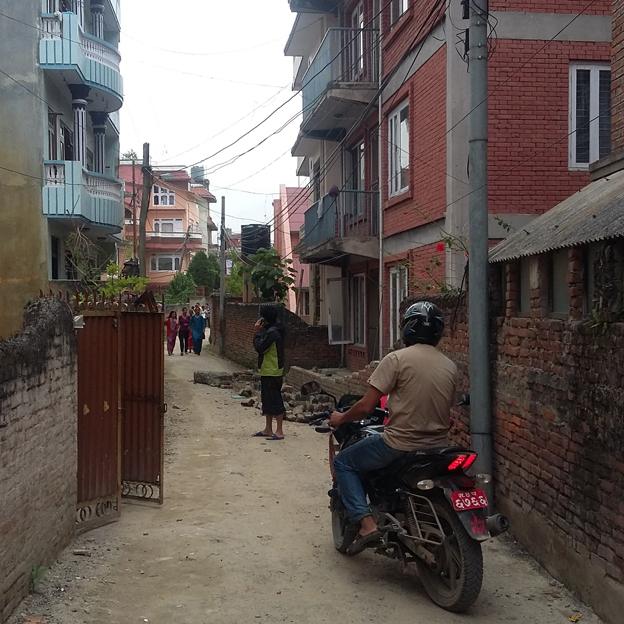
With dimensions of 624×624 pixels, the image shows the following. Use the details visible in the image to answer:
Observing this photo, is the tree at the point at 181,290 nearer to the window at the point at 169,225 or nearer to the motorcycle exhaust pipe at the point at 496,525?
the window at the point at 169,225

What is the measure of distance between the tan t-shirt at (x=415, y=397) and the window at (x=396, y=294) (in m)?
8.77

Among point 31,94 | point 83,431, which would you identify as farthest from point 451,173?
point 31,94

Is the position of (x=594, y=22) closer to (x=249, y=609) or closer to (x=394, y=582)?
(x=394, y=582)

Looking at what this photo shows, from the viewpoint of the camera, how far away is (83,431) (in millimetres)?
6176

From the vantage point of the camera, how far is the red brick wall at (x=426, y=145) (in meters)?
11.1

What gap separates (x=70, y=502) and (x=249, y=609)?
1837mm

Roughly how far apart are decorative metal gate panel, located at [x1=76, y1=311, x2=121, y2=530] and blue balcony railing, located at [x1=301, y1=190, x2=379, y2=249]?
931cm

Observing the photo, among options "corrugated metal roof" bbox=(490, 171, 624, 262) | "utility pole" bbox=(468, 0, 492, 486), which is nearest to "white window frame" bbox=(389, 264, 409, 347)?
"corrugated metal roof" bbox=(490, 171, 624, 262)

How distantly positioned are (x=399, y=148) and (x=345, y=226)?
328 centimetres

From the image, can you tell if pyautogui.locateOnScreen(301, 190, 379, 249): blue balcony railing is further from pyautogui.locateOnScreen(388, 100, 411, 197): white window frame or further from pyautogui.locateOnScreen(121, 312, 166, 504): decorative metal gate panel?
pyautogui.locateOnScreen(121, 312, 166, 504): decorative metal gate panel

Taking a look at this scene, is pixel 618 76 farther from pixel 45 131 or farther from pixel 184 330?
pixel 184 330

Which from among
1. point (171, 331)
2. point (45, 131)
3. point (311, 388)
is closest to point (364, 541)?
point (311, 388)

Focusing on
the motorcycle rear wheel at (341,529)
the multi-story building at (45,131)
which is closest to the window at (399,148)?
the multi-story building at (45,131)

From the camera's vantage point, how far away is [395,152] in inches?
547
